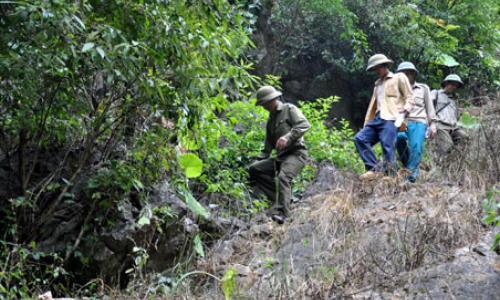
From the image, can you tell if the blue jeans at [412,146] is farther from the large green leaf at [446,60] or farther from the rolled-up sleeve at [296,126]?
the large green leaf at [446,60]

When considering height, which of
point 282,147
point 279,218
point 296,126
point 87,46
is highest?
point 87,46

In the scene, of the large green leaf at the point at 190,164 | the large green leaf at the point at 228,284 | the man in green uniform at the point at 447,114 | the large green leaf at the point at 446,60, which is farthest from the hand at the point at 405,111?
the large green leaf at the point at 446,60

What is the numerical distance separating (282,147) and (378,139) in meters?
1.67

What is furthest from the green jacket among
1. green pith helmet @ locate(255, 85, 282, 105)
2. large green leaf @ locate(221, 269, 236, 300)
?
large green leaf @ locate(221, 269, 236, 300)

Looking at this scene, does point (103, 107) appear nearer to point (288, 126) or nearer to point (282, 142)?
point (282, 142)

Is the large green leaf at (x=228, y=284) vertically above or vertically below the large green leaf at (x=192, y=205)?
above

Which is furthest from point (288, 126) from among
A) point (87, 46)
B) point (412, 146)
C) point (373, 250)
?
point (87, 46)

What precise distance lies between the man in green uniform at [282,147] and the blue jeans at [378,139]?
919 millimetres

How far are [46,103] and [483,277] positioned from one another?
4411mm

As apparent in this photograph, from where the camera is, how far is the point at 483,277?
14.0 feet

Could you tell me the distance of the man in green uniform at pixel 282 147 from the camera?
718 cm

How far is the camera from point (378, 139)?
26.0 ft

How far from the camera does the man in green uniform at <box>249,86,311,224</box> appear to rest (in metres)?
7.18

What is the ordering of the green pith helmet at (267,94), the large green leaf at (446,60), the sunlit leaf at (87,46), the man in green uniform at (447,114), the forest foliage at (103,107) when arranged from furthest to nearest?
the large green leaf at (446,60), the man in green uniform at (447,114), the green pith helmet at (267,94), the forest foliage at (103,107), the sunlit leaf at (87,46)
